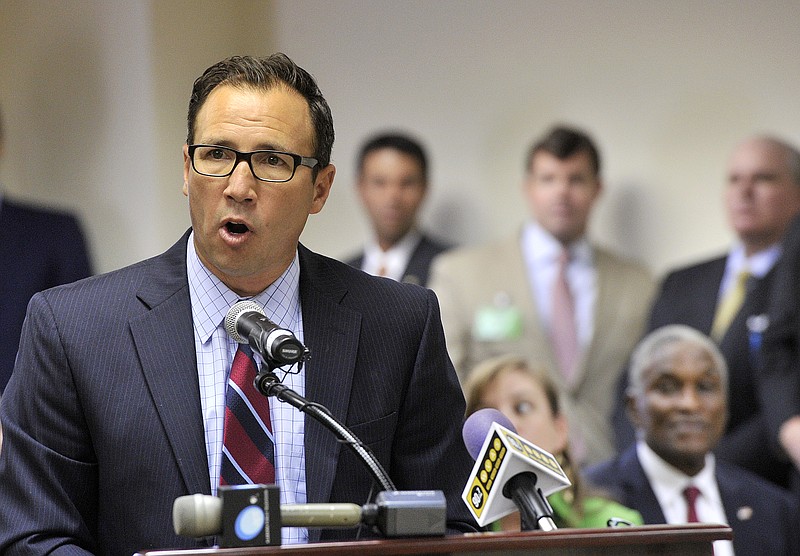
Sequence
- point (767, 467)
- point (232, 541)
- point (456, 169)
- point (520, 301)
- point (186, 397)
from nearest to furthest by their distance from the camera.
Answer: point (232, 541) → point (186, 397) → point (767, 467) → point (520, 301) → point (456, 169)

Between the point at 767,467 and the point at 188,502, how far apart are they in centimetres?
356

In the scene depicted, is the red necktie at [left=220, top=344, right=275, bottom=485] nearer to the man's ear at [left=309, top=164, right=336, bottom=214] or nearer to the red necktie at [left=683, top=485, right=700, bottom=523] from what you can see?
the man's ear at [left=309, top=164, right=336, bottom=214]

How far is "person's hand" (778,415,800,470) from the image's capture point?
14.2 feet

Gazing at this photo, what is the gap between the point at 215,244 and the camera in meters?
2.13

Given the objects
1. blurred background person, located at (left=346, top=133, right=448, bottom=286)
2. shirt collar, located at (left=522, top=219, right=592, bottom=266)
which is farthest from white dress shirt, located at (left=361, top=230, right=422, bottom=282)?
shirt collar, located at (left=522, top=219, right=592, bottom=266)

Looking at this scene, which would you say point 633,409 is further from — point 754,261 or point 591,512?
→ point 754,261

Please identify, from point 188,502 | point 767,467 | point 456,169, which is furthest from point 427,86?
point 188,502

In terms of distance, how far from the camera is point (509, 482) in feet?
6.40

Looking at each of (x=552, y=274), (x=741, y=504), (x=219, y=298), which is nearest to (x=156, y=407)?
(x=219, y=298)

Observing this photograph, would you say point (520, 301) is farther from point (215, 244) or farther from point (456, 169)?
point (215, 244)

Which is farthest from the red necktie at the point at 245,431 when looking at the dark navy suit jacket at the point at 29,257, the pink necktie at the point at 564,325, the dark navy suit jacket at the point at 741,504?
the dark navy suit jacket at the point at 29,257

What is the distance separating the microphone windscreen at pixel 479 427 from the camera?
2029 millimetres

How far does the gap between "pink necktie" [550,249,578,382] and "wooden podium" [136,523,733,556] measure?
11.8 ft

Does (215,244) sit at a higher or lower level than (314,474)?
higher
